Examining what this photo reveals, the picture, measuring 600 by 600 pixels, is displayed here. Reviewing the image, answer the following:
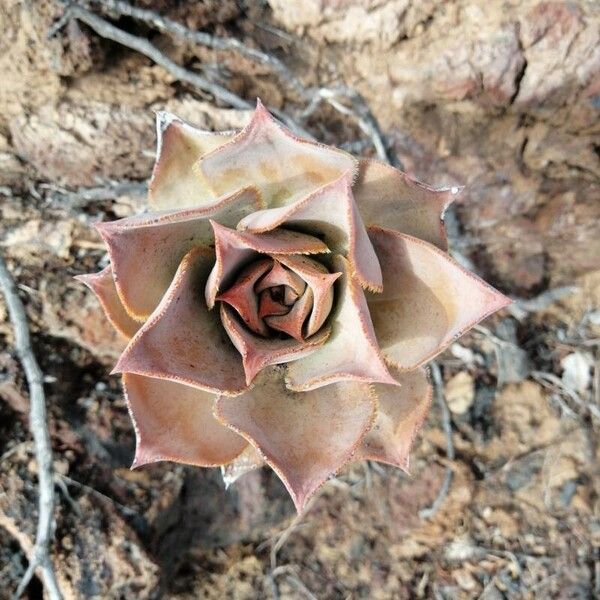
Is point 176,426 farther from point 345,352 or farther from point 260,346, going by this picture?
point 345,352

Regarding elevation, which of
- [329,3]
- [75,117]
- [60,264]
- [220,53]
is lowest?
[60,264]

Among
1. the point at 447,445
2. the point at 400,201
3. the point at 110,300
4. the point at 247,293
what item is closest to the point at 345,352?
the point at 247,293

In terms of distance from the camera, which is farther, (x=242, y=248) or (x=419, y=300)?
(x=419, y=300)

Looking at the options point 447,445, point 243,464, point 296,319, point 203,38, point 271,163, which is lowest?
point 447,445

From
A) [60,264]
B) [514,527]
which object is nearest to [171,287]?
[60,264]

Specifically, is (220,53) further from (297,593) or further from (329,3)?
(297,593)

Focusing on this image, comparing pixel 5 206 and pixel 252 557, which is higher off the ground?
pixel 5 206
